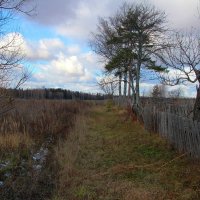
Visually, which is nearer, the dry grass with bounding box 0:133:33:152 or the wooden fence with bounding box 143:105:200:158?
the wooden fence with bounding box 143:105:200:158

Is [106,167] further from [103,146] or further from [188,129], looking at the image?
[103,146]

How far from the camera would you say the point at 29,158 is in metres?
9.88

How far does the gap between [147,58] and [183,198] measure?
73.1ft

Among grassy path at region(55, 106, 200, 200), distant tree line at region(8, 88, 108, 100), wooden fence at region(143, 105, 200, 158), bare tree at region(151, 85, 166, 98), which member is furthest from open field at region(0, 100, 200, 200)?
distant tree line at region(8, 88, 108, 100)

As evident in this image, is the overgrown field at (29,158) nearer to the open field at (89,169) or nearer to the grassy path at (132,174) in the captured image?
the open field at (89,169)

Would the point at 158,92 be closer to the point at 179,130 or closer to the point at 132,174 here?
the point at 179,130

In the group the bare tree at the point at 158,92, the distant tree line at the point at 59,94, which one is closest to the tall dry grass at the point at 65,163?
the bare tree at the point at 158,92

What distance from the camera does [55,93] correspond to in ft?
278

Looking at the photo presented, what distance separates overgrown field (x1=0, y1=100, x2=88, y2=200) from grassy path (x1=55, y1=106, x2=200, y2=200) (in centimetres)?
52

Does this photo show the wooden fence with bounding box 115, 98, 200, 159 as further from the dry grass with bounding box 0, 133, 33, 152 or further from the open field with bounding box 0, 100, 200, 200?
the dry grass with bounding box 0, 133, 33, 152

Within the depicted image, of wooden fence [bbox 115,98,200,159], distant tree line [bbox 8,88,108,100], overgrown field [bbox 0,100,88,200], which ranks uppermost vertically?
distant tree line [bbox 8,88,108,100]

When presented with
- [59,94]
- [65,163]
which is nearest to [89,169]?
[65,163]

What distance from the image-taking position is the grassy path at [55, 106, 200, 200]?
7184 mm

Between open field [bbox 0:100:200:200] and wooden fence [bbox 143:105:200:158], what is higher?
wooden fence [bbox 143:105:200:158]
